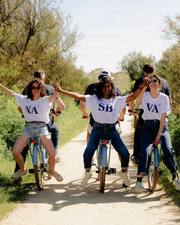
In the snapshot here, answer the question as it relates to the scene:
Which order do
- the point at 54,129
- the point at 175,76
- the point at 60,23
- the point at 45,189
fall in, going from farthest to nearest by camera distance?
the point at 60,23
the point at 175,76
the point at 54,129
the point at 45,189

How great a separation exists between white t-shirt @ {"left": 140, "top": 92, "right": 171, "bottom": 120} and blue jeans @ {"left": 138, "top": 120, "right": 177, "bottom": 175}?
109mm

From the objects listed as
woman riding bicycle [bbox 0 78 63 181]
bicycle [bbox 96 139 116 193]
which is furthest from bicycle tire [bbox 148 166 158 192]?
woman riding bicycle [bbox 0 78 63 181]

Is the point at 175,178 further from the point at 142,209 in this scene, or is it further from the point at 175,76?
the point at 175,76

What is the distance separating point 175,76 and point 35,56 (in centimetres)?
731

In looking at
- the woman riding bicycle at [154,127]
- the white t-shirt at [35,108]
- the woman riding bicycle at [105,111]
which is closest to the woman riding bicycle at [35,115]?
the white t-shirt at [35,108]

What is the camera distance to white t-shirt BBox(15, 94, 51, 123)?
17.1 feet

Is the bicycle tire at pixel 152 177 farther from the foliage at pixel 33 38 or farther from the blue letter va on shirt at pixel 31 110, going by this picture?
the foliage at pixel 33 38

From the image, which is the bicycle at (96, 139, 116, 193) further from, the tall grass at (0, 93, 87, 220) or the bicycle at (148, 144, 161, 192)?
the tall grass at (0, 93, 87, 220)

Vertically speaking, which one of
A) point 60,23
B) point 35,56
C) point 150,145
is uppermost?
point 60,23

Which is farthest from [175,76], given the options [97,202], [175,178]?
[97,202]

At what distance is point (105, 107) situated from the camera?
16.7ft

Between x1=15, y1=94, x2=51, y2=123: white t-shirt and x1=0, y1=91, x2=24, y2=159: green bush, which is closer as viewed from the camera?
x1=15, y1=94, x2=51, y2=123: white t-shirt

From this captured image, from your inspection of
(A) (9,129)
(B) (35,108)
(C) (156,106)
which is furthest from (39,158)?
(A) (9,129)

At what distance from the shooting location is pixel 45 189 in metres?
5.52
